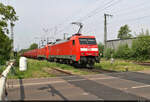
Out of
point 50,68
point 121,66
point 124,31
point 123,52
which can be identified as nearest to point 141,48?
point 123,52

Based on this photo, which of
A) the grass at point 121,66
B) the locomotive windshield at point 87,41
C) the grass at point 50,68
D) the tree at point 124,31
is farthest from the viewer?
the tree at point 124,31

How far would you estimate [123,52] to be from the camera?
1374 inches

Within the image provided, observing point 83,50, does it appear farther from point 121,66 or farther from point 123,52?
point 123,52

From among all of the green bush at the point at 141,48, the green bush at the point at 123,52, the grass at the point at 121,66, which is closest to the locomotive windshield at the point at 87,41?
the grass at the point at 121,66

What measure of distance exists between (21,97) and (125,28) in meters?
74.1

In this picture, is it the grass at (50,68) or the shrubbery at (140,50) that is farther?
the shrubbery at (140,50)

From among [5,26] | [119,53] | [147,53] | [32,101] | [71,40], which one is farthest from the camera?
[119,53]

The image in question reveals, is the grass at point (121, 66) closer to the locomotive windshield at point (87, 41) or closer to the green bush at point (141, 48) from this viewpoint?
the locomotive windshield at point (87, 41)

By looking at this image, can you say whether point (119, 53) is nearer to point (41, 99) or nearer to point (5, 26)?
point (5, 26)

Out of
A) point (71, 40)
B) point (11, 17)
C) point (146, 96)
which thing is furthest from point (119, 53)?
point (146, 96)

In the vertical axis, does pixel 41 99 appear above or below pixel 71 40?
below

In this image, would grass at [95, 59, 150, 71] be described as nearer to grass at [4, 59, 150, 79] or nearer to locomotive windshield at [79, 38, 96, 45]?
grass at [4, 59, 150, 79]

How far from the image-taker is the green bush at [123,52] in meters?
33.3

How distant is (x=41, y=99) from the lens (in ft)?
18.9
